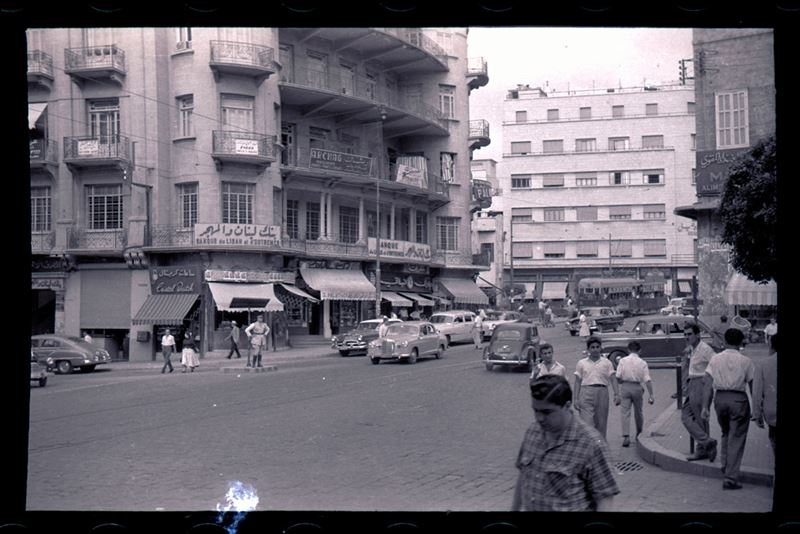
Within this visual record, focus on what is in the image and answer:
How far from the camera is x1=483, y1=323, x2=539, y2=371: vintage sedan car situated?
21516 millimetres

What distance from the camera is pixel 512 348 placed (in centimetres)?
2172

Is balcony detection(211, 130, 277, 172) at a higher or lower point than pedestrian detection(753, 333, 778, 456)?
higher

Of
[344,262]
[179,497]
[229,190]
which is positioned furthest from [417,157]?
[179,497]

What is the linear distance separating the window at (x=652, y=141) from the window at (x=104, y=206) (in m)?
30.1

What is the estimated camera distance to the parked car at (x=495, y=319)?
3566 centimetres

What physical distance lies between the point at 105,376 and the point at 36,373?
391cm

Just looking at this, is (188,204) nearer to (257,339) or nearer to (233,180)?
(233,180)

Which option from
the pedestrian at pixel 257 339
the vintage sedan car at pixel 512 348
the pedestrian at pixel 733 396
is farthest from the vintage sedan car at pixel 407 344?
the pedestrian at pixel 733 396

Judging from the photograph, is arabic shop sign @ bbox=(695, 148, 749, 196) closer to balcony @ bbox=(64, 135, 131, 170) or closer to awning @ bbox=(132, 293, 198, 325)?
balcony @ bbox=(64, 135, 131, 170)

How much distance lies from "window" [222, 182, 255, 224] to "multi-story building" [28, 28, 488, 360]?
7 cm

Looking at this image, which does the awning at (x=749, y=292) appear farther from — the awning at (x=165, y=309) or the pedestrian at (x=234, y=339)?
the awning at (x=165, y=309)

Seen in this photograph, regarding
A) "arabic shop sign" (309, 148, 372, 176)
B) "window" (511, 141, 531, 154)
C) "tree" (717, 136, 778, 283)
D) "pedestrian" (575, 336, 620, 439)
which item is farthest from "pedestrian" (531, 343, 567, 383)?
"window" (511, 141, 531, 154)

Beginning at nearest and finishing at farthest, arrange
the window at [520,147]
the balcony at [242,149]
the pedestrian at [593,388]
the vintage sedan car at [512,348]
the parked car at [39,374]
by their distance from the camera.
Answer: the pedestrian at [593,388] → the parked car at [39,374] → the vintage sedan car at [512,348] → the balcony at [242,149] → the window at [520,147]

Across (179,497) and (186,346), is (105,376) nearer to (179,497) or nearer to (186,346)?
(186,346)
